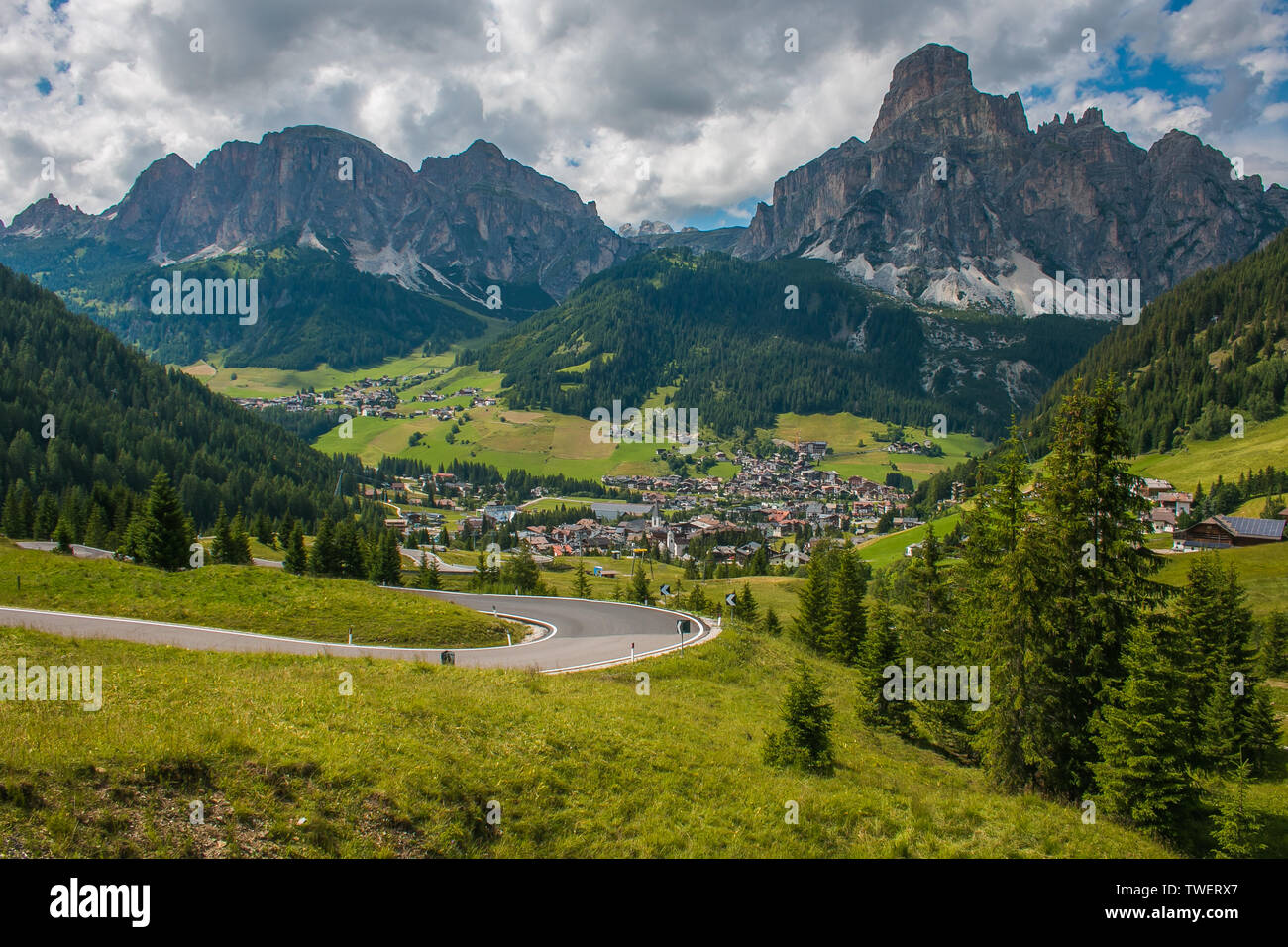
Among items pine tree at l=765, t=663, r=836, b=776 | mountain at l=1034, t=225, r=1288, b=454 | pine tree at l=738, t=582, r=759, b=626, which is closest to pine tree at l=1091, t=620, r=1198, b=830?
pine tree at l=765, t=663, r=836, b=776

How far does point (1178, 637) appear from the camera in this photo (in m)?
22.0

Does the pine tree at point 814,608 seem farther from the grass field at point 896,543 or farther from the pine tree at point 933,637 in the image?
the grass field at point 896,543

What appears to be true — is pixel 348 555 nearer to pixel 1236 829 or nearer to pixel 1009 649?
pixel 1009 649

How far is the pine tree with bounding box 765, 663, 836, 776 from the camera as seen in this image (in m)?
19.7

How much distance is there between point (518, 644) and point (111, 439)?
482ft

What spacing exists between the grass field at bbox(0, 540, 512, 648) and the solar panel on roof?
A: 10988cm

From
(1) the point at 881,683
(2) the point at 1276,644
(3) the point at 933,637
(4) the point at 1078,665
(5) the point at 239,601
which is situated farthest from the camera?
(2) the point at 1276,644

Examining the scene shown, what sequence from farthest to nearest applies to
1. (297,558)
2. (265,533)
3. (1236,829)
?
1. (265,533)
2. (297,558)
3. (1236,829)

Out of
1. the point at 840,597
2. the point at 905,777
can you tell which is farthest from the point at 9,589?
the point at 840,597

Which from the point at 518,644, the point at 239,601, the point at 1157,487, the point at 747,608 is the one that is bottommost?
the point at 747,608

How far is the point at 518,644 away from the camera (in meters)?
34.6

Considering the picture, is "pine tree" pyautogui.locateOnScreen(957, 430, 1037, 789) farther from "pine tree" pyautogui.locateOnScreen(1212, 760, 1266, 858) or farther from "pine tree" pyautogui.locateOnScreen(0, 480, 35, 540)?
"pine tree" pyautogui.locateOnScreen(0, 480, 35, 540)

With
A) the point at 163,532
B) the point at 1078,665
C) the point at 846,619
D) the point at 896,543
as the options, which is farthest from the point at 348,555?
the point at 896,543

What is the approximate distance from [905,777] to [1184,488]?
139526mm
